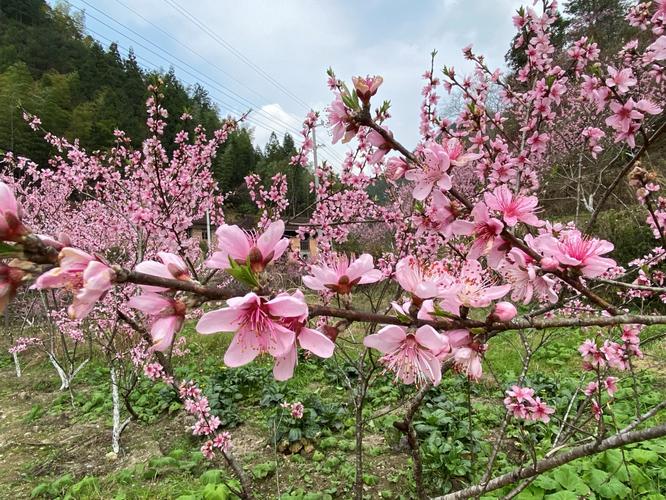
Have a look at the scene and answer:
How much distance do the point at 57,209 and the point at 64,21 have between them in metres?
49.0

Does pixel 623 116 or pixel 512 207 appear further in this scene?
pixel 623 116

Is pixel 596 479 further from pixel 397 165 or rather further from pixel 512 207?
pixel 397 165

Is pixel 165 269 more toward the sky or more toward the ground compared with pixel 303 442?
more toward the sky

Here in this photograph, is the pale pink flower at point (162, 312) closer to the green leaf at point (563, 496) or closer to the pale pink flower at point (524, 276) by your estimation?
the pale pink flower at point (524, 276)

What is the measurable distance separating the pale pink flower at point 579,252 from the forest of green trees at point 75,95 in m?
16.3

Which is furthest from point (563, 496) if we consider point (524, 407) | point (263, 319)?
point (263, 319)

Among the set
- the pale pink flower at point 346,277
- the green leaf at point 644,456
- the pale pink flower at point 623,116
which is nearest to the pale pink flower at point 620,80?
the pale pink flower at point 623,116

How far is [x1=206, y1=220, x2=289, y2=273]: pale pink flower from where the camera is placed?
0.91m

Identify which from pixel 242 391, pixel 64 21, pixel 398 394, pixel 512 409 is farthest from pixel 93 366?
pixel 64 21

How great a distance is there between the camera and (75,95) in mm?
30125

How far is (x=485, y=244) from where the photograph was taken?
3.89ft

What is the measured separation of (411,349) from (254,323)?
1.34ft

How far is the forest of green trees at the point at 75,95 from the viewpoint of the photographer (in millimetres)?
22625

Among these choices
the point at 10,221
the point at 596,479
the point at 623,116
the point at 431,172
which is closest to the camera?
the point at 10,221
